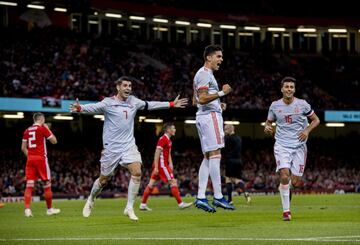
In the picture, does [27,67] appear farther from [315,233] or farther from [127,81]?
[315,233]

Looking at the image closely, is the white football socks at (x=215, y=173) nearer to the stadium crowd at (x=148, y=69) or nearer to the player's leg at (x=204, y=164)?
the player's leg at (x=204, y=164)

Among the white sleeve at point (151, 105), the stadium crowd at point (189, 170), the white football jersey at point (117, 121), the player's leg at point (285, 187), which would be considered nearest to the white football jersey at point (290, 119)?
the player's leg at point (285, 187)

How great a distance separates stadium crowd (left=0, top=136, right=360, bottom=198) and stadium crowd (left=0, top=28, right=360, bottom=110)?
13.2 feet

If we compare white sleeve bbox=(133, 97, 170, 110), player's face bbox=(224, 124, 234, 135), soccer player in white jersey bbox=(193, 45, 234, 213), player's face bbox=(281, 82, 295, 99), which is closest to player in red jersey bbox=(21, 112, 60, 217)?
white sleeve bbox=(133, 97, 170, 110)

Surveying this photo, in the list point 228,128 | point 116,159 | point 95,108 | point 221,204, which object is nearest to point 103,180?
point 116,159

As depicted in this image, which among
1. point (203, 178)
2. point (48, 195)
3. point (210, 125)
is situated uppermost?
point (210, 125)

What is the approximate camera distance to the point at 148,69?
179 ft

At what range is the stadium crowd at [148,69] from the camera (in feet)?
155

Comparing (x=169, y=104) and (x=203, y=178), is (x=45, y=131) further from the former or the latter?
(x=203, y=178)

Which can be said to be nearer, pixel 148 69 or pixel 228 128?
pixel 228 128

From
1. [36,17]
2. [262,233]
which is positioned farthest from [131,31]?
[262,233]

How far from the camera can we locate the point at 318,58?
68250mm

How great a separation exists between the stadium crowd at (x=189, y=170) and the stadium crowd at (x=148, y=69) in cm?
402

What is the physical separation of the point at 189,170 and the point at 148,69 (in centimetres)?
754
